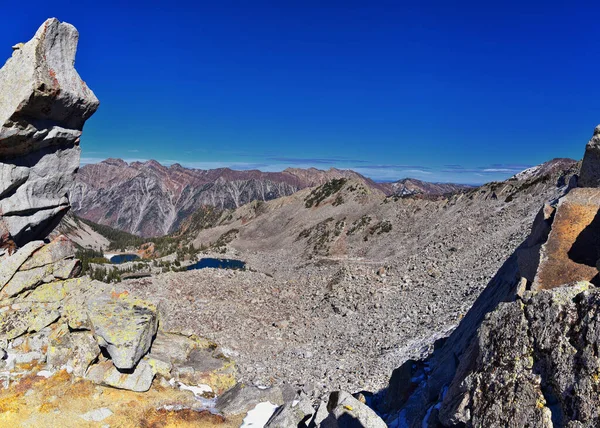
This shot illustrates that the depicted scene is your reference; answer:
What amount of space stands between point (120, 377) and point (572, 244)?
52.4 feet

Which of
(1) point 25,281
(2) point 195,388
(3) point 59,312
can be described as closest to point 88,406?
(2) point 195,388

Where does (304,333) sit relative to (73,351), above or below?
below

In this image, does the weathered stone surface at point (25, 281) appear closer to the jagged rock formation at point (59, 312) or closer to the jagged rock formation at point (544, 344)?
the jagged rock formation at point (59, 312)

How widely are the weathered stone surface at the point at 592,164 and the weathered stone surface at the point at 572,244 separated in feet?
6.67

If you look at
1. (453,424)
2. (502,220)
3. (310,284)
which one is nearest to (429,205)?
(502,220)

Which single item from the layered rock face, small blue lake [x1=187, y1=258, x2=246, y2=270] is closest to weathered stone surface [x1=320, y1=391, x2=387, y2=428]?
the layered rock face

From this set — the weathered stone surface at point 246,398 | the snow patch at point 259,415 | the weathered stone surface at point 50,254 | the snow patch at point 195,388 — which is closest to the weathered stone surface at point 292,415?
the snow patch at point 259,415

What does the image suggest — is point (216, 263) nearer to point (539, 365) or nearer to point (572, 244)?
point (572, 244)

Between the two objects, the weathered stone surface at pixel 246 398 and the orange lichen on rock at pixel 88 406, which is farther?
the weathered stone surface at pixel 246 398

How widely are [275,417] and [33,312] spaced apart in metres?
11.1

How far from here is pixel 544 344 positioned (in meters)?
6.30

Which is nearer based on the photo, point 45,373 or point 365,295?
point 45,373

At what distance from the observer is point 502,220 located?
43.4 m

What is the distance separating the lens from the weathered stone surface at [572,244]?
8680mm
